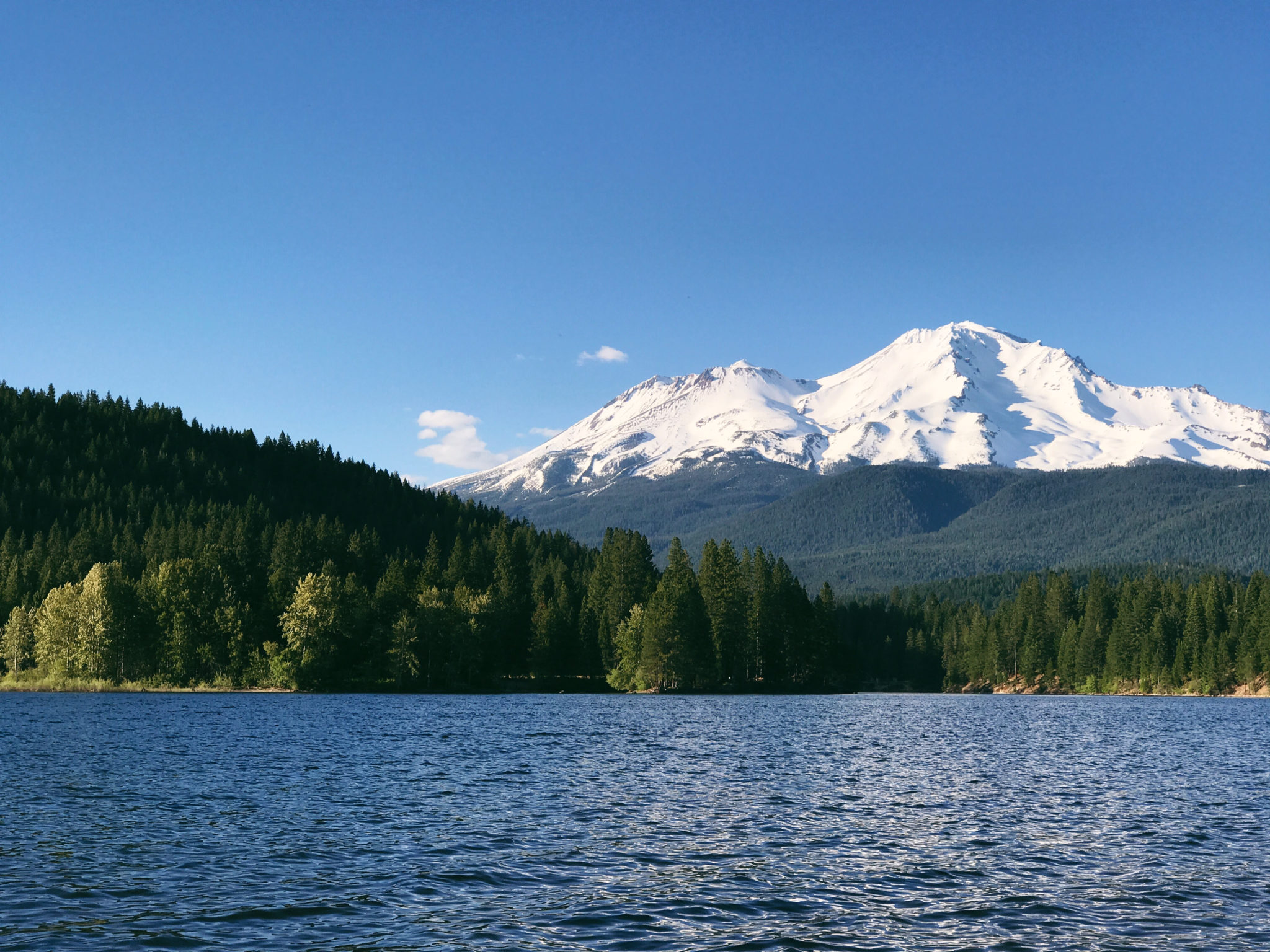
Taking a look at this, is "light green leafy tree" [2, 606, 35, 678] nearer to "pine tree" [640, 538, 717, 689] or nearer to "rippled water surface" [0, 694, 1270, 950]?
"pine tree" [640, 538, 717, 689]

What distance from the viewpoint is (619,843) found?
113 ft

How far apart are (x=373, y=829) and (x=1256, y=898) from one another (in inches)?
983

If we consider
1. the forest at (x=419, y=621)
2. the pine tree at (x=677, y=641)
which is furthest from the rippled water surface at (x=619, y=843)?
the pine tree at (x=677, y=641)

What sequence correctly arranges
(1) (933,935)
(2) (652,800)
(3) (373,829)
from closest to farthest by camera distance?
1. (1) (933,935)
2. (3) (373,829)
3. (2) (652,800)

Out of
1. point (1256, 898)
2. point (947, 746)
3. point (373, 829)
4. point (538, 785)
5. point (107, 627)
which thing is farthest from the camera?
point (107, 627)

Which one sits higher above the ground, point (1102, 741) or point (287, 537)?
point (287, 537)

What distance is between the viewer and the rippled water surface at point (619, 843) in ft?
79.9

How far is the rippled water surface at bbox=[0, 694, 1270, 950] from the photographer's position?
79.9 ft

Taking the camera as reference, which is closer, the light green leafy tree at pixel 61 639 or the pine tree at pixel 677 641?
the light green leafy tree at pixel 61 639

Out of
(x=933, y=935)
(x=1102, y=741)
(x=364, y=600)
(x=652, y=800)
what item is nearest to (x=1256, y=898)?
(x=933, y=935)

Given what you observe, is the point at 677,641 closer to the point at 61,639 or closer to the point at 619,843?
the point at 61,639

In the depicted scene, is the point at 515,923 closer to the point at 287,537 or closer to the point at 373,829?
the point at 373,829

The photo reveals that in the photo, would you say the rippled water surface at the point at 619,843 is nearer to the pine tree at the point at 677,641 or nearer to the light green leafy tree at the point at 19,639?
the pine tree at the point at 677,641

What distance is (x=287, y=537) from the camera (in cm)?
17825
